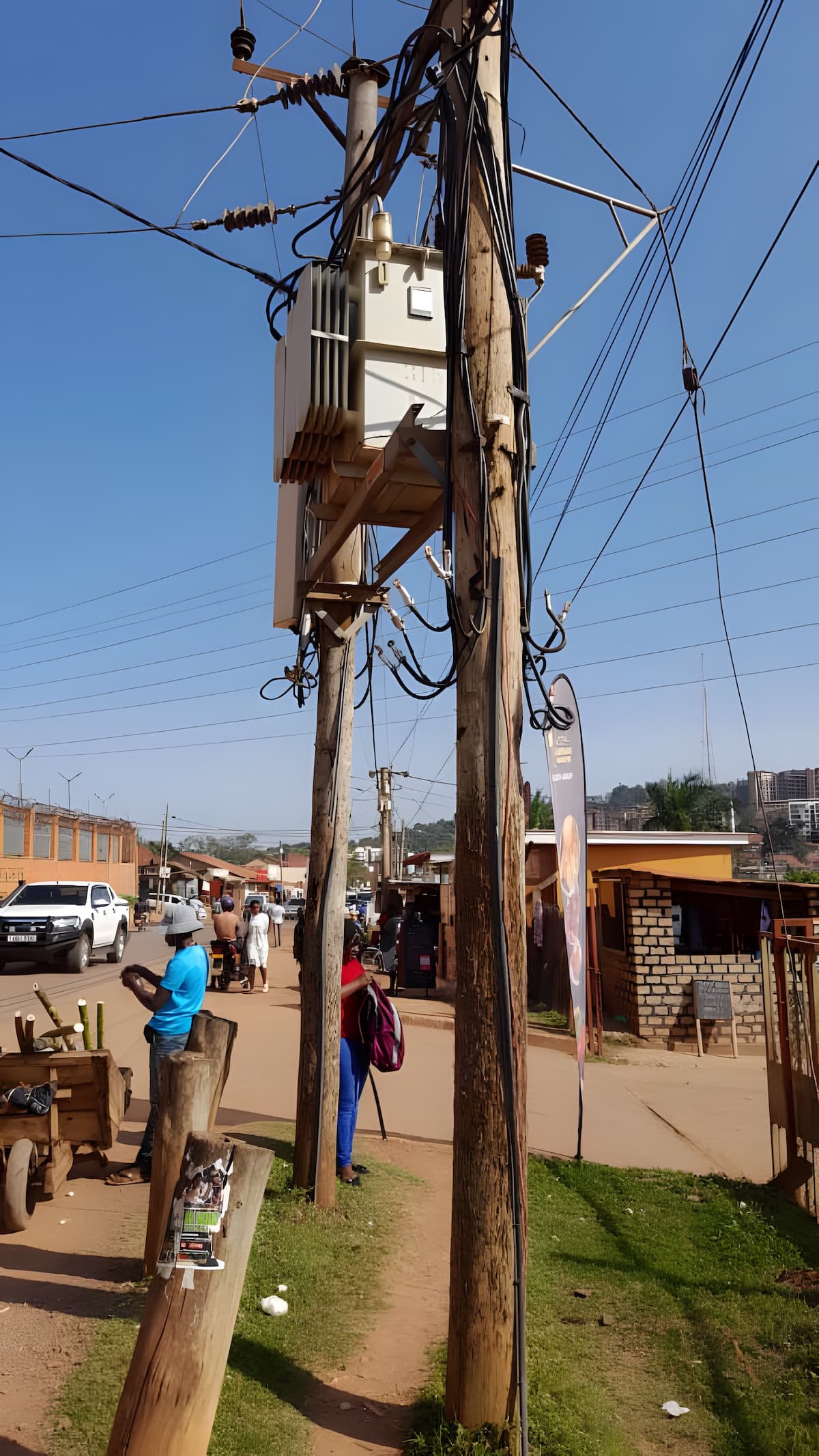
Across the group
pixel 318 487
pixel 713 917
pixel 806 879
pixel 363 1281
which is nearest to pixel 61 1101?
pixel 363 1281

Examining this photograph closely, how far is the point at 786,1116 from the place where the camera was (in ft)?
23.9

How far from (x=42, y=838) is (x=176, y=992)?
4551cm

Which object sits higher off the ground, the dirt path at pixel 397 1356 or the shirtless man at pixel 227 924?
the shirtless man at pixel 227 924

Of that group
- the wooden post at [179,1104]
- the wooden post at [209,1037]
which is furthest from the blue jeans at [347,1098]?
the wooden post at [179,1104]

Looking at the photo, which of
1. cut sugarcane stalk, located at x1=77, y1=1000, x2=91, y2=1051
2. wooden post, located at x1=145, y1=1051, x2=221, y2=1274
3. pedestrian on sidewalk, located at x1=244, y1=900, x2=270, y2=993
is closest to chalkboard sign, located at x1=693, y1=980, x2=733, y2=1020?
pedestrian on sidewalk, located at x1=244, y1=900, x2=270, y2=993

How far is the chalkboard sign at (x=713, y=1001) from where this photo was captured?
582 inches

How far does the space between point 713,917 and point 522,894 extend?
14751mm

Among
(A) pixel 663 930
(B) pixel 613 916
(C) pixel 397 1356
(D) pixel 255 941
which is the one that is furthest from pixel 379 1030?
(D) pixel 255 941

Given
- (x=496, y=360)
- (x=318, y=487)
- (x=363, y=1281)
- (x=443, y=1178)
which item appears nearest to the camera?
(x=496, y=360)

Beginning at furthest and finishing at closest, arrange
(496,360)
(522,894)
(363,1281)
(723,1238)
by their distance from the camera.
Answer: (723,1238) → (363,1281) → (496,360) → (522,894)

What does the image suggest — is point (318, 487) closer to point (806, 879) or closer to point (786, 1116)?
point (786, 1116)

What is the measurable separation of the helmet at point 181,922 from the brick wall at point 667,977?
9628mm

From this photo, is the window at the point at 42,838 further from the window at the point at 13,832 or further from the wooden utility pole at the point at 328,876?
the wooden utility pole at the point at 328,876

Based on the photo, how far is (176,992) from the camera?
634cm
